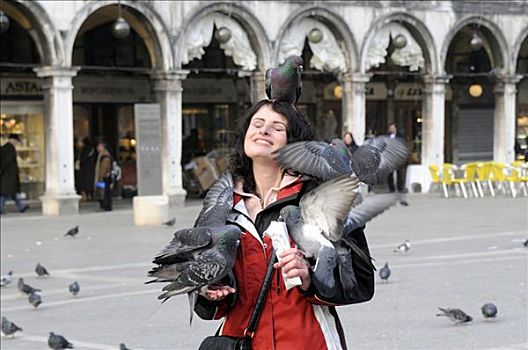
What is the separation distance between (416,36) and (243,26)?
5626 millimetres

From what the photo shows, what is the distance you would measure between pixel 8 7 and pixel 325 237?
19.0 m

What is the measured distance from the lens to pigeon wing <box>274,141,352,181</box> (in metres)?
3.53

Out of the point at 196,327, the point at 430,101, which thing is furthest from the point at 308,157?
the point at 430,101

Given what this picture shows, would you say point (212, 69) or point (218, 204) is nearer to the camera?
point (218, 204)

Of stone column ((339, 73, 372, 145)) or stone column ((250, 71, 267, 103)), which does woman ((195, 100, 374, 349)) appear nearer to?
stone column ((250, 71, 267, 103))

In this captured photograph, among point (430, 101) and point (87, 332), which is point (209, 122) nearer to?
point (430, 101)

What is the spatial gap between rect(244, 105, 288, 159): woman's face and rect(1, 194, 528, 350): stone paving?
483 centimetres

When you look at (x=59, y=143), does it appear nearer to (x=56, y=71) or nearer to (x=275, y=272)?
(x=56, y=71)

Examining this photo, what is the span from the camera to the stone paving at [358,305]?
8.71 meters

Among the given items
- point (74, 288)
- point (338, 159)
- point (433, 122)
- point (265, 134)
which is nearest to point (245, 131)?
point (265, 134)

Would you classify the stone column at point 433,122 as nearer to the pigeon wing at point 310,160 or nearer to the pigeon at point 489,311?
the pigeon at point 489,311

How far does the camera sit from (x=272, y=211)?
363 centimetres

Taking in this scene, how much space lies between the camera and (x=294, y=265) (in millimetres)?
3361

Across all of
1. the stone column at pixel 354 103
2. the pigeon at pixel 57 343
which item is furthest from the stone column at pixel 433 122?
the pigeon at pixel 57 343
